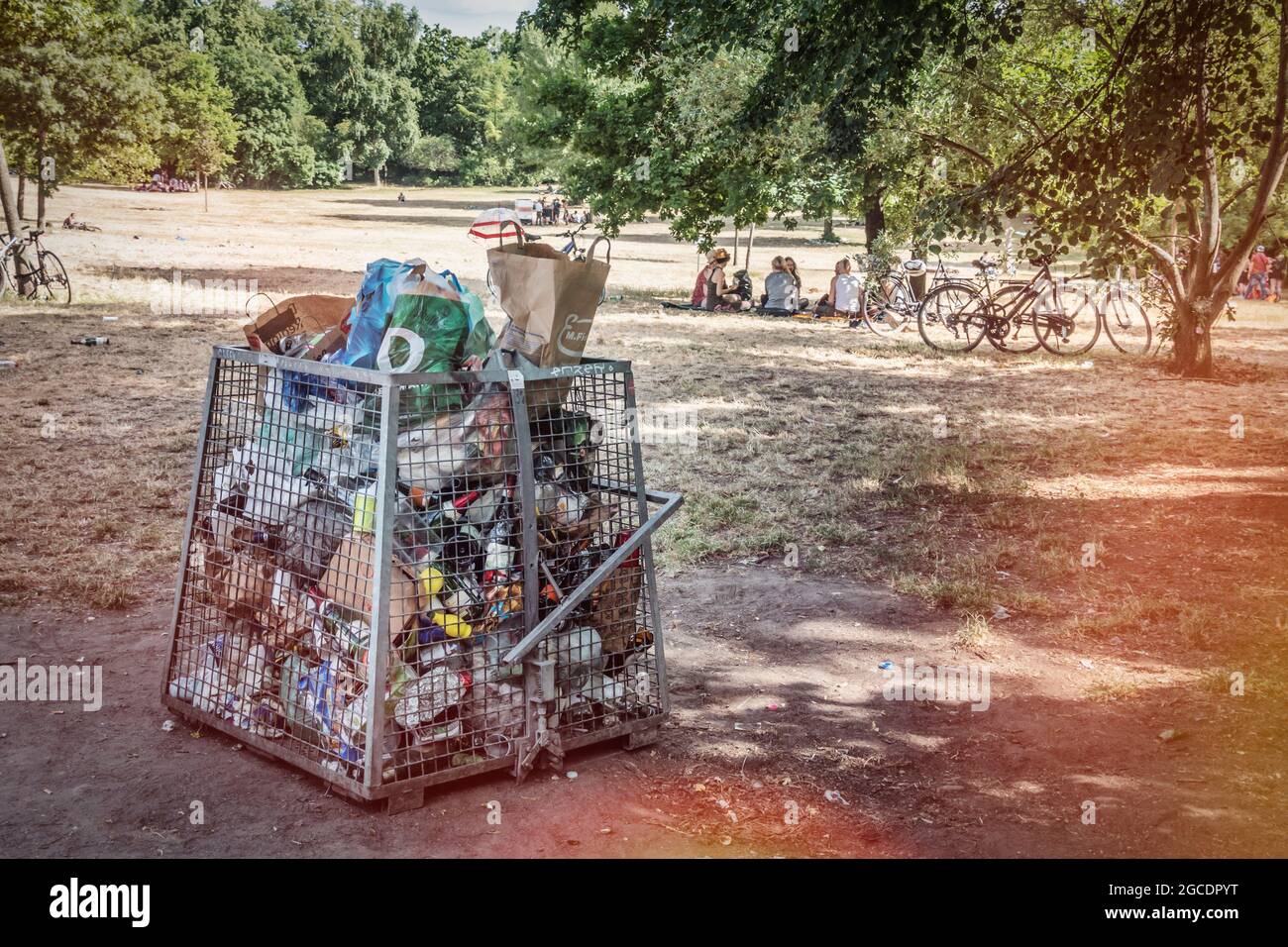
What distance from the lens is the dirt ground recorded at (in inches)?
130

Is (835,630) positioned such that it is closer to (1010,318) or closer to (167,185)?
(1010,318)

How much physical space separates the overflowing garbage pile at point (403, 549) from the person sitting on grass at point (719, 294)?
48.4 feet

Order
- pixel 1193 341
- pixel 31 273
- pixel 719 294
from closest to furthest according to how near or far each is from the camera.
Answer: pixel 1193 341 < pixel 31 273 < pixel 719 294

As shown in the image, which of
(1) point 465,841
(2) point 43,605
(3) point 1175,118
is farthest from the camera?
(3) point 1175,118

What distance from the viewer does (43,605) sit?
5.05 metres

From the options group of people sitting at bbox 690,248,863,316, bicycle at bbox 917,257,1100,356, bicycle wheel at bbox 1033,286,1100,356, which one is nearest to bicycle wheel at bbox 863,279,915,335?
group of people sitting at bbox 690,248,863,316

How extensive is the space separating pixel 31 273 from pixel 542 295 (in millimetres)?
14988

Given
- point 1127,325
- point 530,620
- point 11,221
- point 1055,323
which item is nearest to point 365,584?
point 530,620

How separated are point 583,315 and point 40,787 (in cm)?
224

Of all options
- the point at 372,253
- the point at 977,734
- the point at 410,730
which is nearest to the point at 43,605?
the point at 410,730

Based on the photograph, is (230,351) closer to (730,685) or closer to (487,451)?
(487,451)

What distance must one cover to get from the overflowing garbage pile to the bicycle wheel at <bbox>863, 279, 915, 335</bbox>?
537 inches

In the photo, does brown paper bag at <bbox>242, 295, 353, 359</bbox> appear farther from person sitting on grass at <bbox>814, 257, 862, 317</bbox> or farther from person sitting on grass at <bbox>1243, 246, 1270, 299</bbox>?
person sitting on grass at <bbox>1243, 246, 1270, 299</bbox>

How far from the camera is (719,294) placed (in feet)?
60.3
